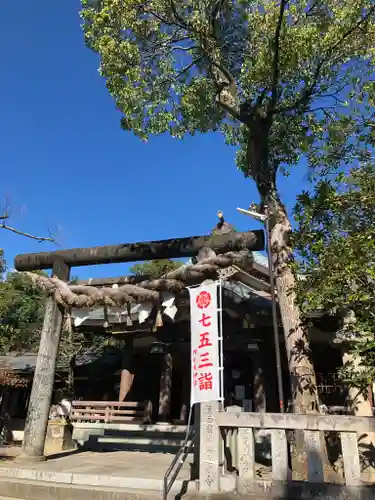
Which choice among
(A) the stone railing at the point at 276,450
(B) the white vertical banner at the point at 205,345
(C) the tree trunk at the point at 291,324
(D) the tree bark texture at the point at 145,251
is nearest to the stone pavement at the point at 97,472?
(A) the stone railing at the point at 276,450

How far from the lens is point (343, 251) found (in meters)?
6.91

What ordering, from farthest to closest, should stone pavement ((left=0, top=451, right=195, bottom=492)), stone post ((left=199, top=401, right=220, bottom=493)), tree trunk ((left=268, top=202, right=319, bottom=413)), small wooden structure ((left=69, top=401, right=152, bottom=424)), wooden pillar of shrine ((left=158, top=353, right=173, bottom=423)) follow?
small wooden structure ((left=69, top=401, right=152, bottom=424)), wooden pillar of shrine ((left=158, top=353, right=173, bottom=423)), tree trunk ((left=268, top=202, right=319, bottom=413)), stone pavement ((left=0, top=451, right=195, bottom=492)), stone post ((left=199, top=401, right=220, bottom=493))

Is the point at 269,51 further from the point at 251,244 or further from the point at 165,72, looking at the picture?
the point at 251,244

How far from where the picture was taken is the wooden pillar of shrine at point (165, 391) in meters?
15.1

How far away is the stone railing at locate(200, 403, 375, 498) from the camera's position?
5.40 m

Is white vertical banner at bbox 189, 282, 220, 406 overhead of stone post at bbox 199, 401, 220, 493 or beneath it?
overhead

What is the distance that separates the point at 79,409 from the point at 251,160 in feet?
41.9

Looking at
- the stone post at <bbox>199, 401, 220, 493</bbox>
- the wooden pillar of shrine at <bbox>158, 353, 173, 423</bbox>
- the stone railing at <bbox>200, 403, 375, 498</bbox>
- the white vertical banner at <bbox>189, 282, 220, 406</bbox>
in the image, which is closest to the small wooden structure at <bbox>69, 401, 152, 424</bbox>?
the wooden pillar of shrine at <bbox>158, 353, 173, 423</bbox>

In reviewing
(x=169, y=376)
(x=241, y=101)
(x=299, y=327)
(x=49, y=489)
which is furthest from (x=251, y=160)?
(x=169, y=376)

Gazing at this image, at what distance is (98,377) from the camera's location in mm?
20484

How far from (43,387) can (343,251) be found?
708 centimetres

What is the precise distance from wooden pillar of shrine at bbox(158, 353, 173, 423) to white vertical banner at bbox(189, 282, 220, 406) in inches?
338

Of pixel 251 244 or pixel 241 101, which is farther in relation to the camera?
pixel 241 101

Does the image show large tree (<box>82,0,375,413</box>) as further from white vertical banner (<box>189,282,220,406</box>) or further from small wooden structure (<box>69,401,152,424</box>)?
small wooden structure (<box>69,401,152,424</box>)
